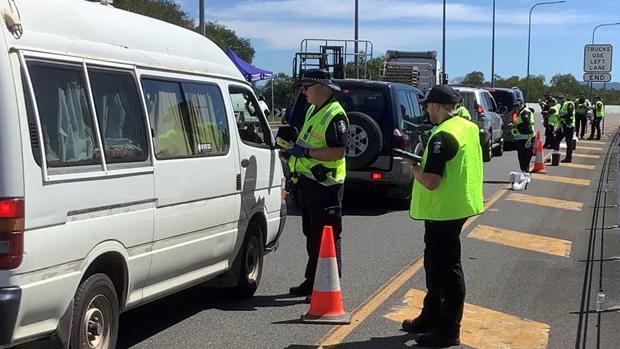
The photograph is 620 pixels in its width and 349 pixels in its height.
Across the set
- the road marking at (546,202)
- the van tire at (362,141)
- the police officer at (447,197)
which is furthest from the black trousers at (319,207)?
the road marking at (546,202)

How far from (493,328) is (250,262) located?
2.21m

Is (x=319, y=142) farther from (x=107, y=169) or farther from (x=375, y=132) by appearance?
(x=375, y=132)

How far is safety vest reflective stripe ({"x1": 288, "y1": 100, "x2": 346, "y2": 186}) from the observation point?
6715 mm

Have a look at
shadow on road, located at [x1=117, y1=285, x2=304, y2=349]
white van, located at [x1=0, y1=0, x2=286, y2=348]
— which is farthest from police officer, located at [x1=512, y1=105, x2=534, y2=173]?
white van, located at [x1=0, y1=0, x2=286, y2=348]

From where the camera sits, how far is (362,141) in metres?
11.5

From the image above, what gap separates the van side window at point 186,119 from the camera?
17.5ft

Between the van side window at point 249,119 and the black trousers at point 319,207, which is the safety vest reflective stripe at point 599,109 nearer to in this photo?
the van side window at point 249,119

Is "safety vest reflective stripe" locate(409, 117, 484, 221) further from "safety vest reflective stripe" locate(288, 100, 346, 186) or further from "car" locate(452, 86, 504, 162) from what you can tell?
"car" locate(452, 86, 504, 162)

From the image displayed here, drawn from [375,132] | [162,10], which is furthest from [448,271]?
[162,10]

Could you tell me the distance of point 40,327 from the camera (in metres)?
4.11

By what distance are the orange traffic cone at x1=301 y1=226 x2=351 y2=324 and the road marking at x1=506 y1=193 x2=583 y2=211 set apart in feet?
27.1

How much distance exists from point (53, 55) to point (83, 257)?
1.13 meters

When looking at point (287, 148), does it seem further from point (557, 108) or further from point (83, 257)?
point (557, 108)

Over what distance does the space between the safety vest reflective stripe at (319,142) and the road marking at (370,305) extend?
1.13m
